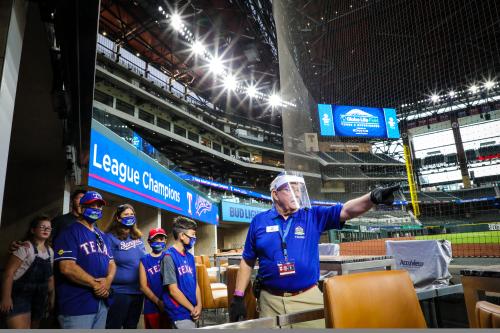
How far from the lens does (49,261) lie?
2.66m

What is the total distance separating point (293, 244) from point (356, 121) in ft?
36.7

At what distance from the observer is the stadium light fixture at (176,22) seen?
1671cm

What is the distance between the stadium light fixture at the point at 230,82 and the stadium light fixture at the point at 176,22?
278 inches

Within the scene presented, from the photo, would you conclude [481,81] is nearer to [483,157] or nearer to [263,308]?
[483,157]

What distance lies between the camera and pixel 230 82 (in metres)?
26.8

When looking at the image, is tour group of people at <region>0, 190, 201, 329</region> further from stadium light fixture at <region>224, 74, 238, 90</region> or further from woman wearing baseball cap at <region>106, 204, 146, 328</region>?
stadium light fixture at <region>224, 74, 238, 90</region>

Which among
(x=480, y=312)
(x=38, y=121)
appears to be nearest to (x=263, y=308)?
(x=480, y=312)

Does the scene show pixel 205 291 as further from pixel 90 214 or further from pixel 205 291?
pixel 90 214

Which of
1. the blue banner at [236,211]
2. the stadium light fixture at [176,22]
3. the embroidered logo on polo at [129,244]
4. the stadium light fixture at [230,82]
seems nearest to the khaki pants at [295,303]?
the embroidered logo on polo at [129,244]

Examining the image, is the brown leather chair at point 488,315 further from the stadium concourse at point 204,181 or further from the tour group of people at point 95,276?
the tour group of people at point 95,276

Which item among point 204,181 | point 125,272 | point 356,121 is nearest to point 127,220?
point 125,272

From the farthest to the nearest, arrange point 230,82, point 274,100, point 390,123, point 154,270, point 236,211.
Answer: point 274,100 < point 230,82 < point 236,211 < point 390,123 < point 154,270

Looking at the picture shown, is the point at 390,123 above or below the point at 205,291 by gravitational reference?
above

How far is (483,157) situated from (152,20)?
1323 inches
